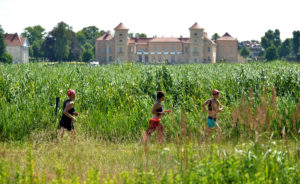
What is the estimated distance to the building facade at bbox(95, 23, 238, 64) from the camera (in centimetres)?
10044

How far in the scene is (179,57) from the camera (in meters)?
104

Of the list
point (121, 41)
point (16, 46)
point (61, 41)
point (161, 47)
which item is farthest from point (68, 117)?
point (161, 47)

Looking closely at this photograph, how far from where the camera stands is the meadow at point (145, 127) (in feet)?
16.0

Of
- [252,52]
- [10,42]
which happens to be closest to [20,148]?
[10,42]

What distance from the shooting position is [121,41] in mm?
100625

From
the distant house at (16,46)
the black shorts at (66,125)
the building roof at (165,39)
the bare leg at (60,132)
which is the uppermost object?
the building roof at (165,39)

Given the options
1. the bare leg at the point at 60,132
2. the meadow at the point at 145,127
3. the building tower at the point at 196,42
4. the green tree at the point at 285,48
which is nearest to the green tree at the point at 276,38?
the green tree at the point at 285,48

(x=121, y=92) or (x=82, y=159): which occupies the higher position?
(x=121, y=92)

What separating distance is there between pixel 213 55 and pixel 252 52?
45.5 meters

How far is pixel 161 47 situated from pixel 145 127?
95.1m

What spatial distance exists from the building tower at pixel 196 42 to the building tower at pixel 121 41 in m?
17.0

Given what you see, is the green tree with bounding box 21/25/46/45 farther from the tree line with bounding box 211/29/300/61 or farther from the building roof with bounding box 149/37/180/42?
the tree line with bounding box 211/29/300/61

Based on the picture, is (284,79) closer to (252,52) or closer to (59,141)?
(59,141)

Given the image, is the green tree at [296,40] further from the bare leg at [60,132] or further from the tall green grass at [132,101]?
the bare leg at [60,132]
